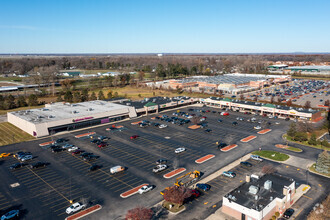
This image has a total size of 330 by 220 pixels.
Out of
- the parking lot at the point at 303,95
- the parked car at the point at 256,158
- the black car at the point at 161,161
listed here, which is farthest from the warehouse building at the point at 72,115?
the parking lot at the point at 303,95

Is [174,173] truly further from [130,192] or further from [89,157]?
[89,157]

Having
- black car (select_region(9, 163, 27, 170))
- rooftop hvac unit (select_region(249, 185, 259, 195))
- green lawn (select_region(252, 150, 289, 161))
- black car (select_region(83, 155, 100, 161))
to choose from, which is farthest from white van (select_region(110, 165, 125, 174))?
green lawn (select_region(252, 150, 289, 161))

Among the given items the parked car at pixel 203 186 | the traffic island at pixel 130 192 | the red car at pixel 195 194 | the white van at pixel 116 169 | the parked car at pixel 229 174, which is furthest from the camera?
the white van at pixel 116 169

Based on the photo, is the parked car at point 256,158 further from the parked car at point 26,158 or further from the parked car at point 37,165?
the parked car at point 26,158

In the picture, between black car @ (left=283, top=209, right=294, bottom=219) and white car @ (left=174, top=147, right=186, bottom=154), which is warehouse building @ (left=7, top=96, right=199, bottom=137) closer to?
white car @ (left=174, top=147, right=186, bottom=154)

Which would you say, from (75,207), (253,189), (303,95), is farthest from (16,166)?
(303,95)

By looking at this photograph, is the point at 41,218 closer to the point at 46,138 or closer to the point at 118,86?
the point at 46,138

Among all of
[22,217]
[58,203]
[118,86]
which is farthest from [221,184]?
[118,86]
